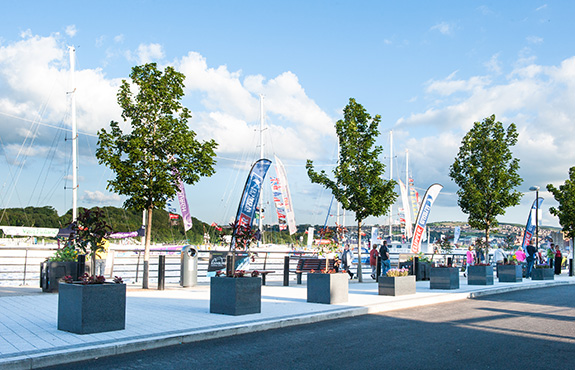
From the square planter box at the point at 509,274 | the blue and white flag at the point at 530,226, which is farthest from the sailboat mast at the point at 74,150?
the blue and white flag at the point at 530,226

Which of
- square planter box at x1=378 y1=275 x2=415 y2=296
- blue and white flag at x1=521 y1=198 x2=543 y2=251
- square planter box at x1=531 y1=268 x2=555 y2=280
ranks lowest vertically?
square planter box at x1=531 y1=268 x2=555 y2=280

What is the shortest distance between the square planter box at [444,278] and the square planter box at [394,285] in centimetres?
320

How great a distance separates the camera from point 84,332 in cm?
837

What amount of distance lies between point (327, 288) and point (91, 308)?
6651 mm

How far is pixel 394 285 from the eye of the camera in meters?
15.9

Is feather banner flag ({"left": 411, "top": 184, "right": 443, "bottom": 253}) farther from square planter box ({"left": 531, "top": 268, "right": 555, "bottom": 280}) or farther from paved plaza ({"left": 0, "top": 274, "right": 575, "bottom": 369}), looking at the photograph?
paved plaza ({"left": 0, "top": 274, "right": 575, "bottom": 369})

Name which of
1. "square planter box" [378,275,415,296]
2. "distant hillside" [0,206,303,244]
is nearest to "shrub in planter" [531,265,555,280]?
"square planter box" [378,275,415,296]

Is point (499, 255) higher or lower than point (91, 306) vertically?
higher

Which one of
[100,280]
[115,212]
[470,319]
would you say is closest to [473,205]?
[470,319]

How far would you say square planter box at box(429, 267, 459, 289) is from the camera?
753 inches

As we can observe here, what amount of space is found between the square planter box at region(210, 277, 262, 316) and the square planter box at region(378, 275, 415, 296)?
5.95m

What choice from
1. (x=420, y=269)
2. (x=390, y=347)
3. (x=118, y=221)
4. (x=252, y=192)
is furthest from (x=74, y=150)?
(x=118, y=221)

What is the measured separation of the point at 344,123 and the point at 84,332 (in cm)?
1723

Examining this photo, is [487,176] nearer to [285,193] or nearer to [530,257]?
[530,257]
